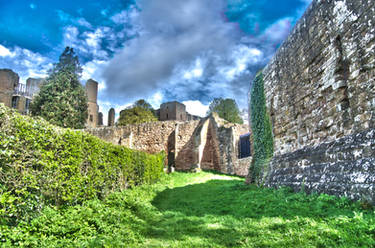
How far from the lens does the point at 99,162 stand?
7301mm

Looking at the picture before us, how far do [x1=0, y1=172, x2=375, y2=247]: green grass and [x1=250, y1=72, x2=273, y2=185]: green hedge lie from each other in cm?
312

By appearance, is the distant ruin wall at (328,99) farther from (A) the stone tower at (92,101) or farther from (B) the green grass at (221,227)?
(A) the stone tower at (92,101)

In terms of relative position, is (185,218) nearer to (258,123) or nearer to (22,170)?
(22,170)

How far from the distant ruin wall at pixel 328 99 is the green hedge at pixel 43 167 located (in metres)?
5.35

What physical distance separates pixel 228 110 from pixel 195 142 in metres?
21.6

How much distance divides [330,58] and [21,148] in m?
6.82

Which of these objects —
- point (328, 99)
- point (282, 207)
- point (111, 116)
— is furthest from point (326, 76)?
point (111, 116)

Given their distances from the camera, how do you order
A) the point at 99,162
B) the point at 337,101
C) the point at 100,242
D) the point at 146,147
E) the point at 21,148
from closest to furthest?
the point at 100,242 → the point at 21,148 → the point at 337,101 → the point at 99,162 → the point at 146,147

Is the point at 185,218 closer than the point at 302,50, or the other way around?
the point at 185,218

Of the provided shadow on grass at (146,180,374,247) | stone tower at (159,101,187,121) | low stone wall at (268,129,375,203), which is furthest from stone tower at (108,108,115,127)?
low stone wall at (268,129,375,203)

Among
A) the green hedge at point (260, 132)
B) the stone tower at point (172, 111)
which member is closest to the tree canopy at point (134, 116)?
the stone tower at point (172, 111)

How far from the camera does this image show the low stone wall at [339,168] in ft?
13.6

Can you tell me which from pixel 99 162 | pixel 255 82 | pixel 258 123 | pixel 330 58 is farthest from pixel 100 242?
pixel 255 82

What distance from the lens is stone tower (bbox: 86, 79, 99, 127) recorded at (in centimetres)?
4588
